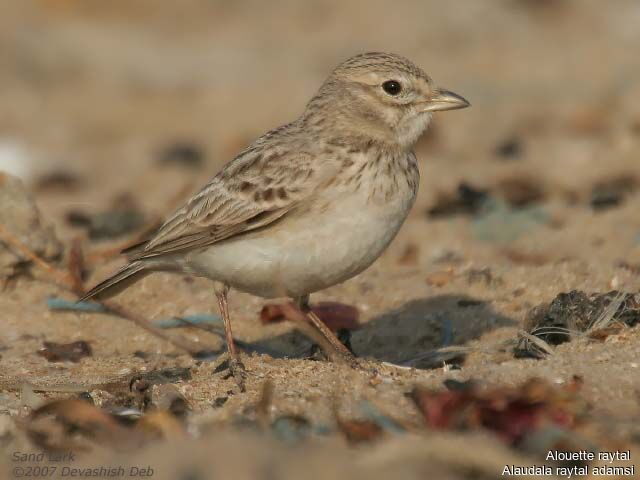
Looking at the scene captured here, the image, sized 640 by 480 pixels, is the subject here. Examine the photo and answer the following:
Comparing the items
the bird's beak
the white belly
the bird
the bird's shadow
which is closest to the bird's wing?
the bird

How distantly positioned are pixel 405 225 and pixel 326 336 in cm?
288

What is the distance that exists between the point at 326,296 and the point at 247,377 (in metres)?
2.02

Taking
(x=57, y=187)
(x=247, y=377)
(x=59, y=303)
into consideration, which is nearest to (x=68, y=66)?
(x=57, y=187)

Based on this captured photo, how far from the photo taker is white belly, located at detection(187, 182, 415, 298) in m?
5.35

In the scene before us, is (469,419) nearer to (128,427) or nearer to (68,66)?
(128,427)

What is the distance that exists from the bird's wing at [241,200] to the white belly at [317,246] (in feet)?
0.35

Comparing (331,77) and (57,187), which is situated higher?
(331,77)

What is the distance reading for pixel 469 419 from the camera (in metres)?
4.23

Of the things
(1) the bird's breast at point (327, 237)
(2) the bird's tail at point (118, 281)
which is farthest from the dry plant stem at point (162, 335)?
(1) the bird's breast at point (327, 237)

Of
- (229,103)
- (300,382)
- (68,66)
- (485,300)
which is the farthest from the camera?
(68,66)

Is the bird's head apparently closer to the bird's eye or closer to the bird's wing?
the bird's eye

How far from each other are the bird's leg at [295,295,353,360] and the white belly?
32 cm

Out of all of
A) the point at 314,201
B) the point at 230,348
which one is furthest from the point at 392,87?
the point at 230,348

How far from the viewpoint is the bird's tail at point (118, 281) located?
6156 mm
